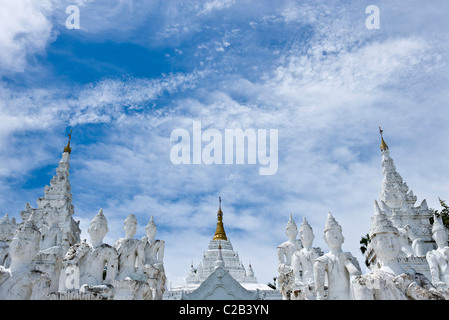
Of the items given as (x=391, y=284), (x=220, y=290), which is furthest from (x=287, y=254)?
(x=391, y=284)

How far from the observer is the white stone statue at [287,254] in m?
13.5

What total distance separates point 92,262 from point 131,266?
211cm

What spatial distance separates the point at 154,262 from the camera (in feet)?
47.5

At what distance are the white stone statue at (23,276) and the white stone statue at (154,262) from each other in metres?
4.14

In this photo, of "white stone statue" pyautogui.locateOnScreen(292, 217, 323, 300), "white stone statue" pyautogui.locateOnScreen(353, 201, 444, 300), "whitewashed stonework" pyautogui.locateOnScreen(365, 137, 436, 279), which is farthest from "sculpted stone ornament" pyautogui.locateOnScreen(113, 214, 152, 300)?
"whitewashed stonework" pyautogui.locateOnScreen(365, 137, 436, 279)

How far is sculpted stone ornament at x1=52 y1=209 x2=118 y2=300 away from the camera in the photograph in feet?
27.1

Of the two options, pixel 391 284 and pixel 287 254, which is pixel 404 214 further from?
pixel 391 284

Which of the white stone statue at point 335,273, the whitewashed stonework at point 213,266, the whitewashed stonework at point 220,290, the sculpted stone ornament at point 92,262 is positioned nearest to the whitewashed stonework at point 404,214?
the whitewashed stonework at point 220,290

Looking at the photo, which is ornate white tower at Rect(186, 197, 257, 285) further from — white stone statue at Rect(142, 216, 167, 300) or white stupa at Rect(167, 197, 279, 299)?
white stone statue at Rect(142, 216, 167, 300)

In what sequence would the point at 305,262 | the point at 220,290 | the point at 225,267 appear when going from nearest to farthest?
1. the point at 305,262
2. the point at 220,290
3. the point at 225,267

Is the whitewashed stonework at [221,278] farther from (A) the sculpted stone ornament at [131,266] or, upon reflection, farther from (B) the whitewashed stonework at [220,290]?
(A) the sculpted stone ornament at [131,266]
